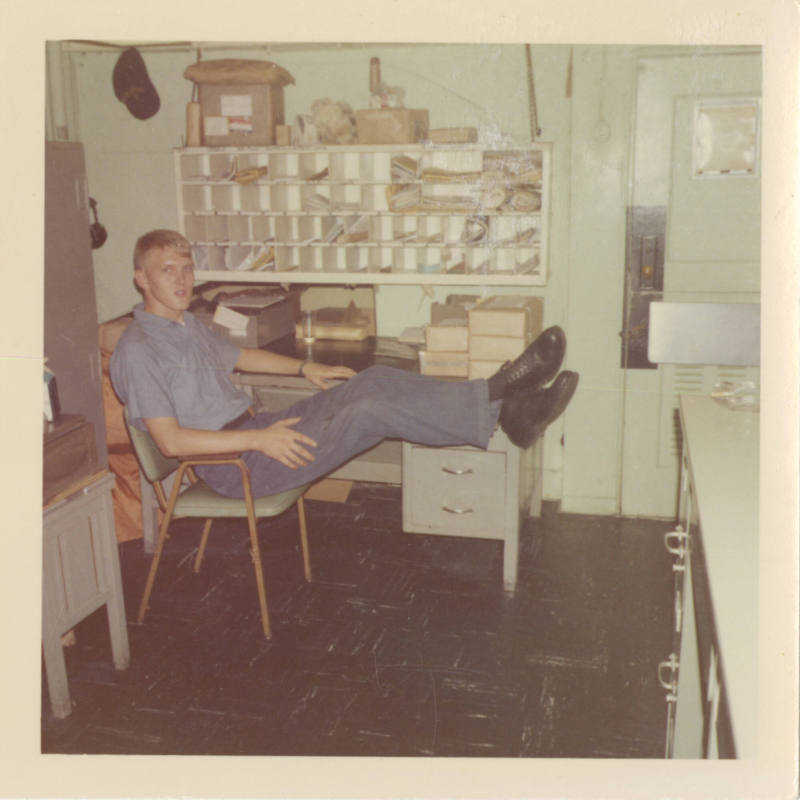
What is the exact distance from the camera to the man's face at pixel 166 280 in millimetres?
3480

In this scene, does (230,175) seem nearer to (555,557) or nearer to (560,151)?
(560,151)

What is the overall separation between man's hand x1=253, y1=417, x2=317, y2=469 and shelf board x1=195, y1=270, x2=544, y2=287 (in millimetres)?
1412

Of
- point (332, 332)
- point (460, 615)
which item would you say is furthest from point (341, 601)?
point (332, 332)

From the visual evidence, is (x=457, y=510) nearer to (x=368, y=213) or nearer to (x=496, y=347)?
(x=496, y=347)

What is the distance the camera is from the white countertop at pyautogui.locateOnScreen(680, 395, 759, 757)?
56.7 inches

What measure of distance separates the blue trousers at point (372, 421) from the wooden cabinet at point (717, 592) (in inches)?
34.0

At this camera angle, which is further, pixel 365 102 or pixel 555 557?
pixel 365 102

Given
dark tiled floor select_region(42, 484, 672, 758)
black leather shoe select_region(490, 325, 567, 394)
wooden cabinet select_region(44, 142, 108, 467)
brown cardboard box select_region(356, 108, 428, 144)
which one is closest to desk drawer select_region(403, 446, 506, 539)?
dark tiled floor select_region(42, 484, 672, 758)

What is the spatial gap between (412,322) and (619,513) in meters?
1.56

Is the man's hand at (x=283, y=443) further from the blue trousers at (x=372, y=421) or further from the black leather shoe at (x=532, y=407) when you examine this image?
the black leather shoe at (x=532, y=407)

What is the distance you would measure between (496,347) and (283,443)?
121 centimetres

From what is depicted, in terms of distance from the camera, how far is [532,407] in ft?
11.7

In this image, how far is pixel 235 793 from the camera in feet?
6.39

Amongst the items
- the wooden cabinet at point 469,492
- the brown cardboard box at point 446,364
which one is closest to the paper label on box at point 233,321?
the brown cardboard box at point 446,364
